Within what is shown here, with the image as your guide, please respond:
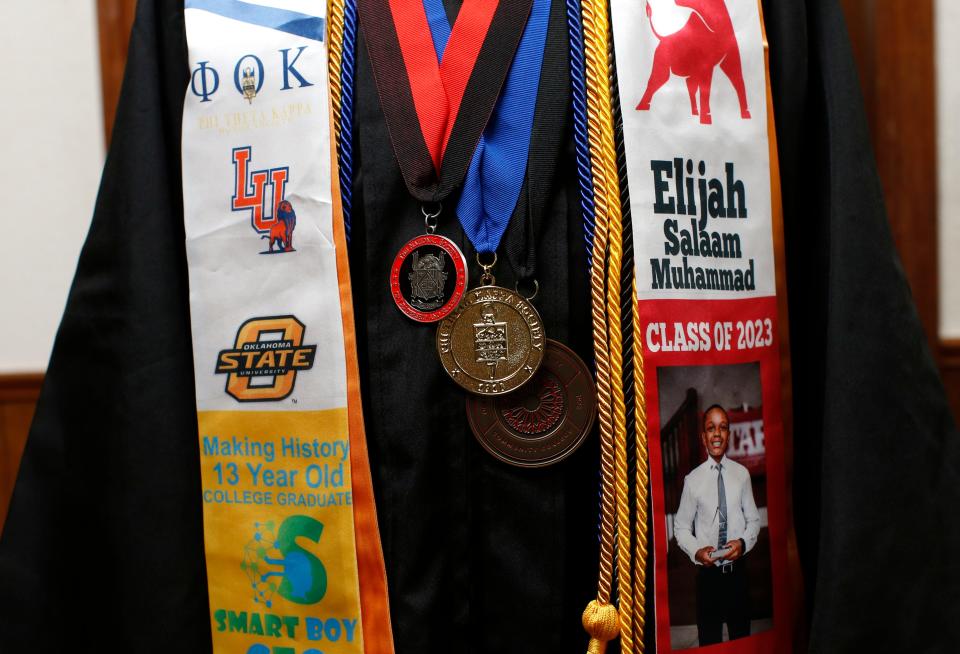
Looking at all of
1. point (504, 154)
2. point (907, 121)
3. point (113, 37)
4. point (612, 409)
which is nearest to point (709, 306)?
point (612, 409)

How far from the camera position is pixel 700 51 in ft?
2.56

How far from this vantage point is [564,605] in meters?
0.74

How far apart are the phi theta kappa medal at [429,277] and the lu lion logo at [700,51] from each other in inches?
11.5

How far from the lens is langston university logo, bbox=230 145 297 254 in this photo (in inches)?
30.7

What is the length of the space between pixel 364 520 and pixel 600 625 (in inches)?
10.0

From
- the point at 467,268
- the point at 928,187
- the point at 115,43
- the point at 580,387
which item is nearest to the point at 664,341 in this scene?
the point at 580,387

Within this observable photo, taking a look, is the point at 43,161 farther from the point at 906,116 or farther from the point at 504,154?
the point at 906,116

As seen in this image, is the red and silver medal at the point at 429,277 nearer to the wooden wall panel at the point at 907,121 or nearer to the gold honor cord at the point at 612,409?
the gold honor cord at the point at 612,409

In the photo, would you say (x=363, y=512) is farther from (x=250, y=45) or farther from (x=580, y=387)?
(x=250, y=45)

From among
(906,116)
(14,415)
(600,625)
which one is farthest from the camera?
(14,415)

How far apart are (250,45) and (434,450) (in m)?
0.48

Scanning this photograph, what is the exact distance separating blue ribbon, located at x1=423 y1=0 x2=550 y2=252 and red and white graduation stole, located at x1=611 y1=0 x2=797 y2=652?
93 millimetres

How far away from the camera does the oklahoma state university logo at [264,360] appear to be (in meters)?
0.77

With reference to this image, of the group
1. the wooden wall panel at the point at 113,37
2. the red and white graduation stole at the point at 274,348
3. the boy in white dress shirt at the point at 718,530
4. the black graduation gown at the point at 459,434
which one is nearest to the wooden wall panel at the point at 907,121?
the black graduation gown at the point at 459,434
